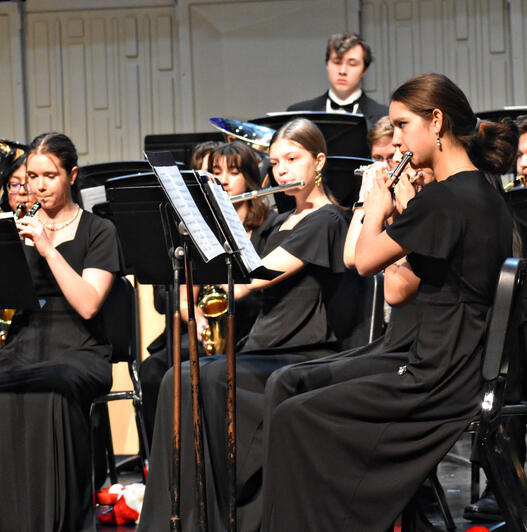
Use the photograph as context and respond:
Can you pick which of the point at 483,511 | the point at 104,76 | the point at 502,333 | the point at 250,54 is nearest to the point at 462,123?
the point at 502,333

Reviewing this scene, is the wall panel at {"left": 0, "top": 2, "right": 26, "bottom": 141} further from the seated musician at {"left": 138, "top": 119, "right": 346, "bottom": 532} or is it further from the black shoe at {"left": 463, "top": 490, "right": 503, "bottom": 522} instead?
the black shoe at {"left": 463, "top": 490, "right": 503, "bottom": 522}

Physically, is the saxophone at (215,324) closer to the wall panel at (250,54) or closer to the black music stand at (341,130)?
the black music stand at (341,130)

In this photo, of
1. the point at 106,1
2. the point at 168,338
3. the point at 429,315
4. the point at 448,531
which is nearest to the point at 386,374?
the point at 429,315

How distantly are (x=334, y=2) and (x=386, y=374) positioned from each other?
14.6ft

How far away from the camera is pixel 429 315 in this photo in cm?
216

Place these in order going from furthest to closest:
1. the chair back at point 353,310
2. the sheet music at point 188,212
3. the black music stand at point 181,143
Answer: the black music stand at point 181,143
the chair back at point 353,310
the sheet music at point 188,212

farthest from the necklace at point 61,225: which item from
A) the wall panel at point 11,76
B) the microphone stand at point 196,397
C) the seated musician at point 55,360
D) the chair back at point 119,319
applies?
the wall panel at point 11,76

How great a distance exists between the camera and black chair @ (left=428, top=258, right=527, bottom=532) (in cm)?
197

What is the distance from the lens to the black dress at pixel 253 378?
261 centimetres

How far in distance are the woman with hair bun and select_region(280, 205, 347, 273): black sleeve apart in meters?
0.59

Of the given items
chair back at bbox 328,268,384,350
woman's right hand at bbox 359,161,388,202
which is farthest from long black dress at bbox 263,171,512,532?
Result: chair back at bbox 328,268,384,350

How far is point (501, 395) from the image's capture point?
204 cm

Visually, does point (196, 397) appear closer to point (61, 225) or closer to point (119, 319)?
point (119, 319)

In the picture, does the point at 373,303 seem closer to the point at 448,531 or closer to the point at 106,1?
the point at 448,531
